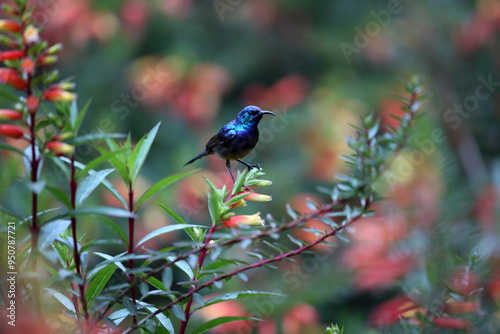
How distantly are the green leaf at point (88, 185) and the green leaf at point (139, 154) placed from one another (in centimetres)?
5

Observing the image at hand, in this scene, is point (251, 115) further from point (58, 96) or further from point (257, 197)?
point (58, 96)

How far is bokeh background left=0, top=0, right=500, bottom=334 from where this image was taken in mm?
2293

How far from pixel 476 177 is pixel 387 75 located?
2987 millimetres

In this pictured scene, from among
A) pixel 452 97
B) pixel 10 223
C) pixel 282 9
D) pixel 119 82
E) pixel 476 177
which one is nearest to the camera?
pixel 10 223

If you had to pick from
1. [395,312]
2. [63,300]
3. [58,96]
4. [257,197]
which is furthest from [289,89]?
[58,96]

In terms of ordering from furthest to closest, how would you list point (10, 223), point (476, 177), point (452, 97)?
point (452, 97), point (476, 177), point (10, 223)

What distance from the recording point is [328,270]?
2221 millimetres

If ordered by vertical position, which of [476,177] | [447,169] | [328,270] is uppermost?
[447,169]

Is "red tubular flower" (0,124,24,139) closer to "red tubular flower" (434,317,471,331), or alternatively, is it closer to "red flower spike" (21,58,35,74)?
"red flower spike" (21,58,35,74)

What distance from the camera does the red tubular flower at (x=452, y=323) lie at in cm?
58

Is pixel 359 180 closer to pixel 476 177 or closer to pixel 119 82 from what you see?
pixel 476 177

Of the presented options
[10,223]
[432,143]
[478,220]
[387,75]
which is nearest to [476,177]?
[478,220]

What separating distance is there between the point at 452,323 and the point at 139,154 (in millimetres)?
424

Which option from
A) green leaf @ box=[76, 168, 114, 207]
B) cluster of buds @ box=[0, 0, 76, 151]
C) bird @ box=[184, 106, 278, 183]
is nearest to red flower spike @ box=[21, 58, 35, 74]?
cluster of buds @ box=[0, 0, 76, 151]
